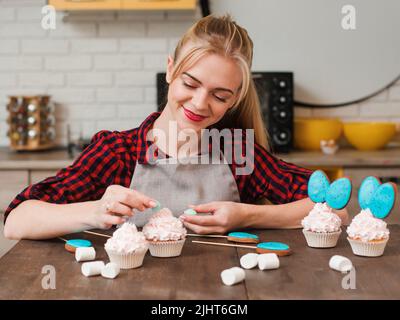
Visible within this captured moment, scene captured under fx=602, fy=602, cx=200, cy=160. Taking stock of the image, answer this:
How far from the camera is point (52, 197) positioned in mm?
1741

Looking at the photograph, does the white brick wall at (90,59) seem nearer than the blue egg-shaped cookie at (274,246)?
No

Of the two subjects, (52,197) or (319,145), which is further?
(319,145)

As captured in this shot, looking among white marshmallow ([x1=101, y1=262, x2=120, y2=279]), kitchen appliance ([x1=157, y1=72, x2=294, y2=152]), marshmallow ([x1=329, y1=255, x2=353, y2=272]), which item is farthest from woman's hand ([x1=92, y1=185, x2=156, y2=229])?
kitchen appliance ([x1=157, y1=72, x2=294, y2=152])

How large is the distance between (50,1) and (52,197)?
1.80m

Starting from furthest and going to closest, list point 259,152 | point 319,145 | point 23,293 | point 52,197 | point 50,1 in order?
point 319,145 → point 50,1 → point 259,152 → point 52,197 → point 23,293

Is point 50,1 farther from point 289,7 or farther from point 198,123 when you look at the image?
point 198,123

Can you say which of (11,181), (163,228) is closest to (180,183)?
(163,228)

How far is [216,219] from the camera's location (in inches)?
61.9

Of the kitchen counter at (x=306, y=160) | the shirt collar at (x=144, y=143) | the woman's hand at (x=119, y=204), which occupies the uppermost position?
the shirt collar at (x=144, y=143)

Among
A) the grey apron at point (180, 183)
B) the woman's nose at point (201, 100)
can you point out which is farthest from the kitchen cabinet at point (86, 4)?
the woman's nose at point (201, 100)

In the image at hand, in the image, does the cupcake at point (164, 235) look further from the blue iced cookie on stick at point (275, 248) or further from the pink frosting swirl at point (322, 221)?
the pink frosting swirl at point (322, 221)

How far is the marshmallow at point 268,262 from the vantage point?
1.26 m

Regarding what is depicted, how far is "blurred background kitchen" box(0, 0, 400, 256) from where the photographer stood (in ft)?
11.7

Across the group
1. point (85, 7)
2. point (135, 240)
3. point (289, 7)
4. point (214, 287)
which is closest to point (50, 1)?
point (85, 7)
